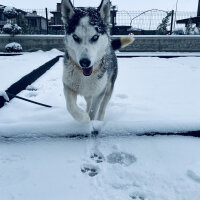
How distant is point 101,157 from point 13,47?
770 cm

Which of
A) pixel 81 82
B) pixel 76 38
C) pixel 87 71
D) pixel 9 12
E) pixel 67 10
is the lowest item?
pixel 81 82

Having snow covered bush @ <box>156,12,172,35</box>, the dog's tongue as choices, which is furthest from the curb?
snow covered bush @ <box>156,12,172,35</box>

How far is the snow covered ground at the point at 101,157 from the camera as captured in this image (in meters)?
1.34

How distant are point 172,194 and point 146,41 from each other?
28.1 feet

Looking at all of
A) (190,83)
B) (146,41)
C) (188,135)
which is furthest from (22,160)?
(146,41)

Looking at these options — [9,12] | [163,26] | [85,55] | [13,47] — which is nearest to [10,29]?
[9,12]

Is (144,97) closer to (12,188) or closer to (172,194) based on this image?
(172,194)

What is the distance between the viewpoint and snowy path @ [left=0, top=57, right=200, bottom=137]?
1.97 metres

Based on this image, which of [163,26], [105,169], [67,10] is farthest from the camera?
[163,26]

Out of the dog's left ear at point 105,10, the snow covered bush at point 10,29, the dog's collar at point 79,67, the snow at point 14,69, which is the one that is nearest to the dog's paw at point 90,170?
the dog's collar at point 79,67

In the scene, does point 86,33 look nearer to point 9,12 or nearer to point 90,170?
point 90,170

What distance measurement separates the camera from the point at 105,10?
2.39 metres

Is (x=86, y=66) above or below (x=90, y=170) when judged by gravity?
above

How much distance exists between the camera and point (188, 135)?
200 centimetres
